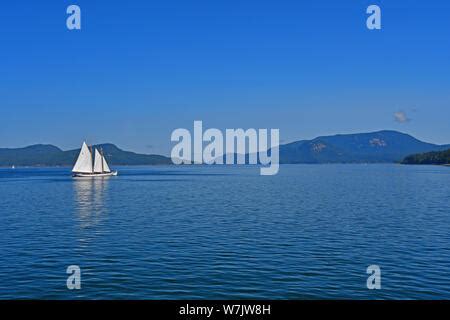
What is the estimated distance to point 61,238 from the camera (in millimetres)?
48875

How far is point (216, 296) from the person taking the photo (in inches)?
1085

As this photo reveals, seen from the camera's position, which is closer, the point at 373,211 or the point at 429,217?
the point at 429,217

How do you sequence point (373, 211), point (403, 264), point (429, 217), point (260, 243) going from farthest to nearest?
point (373, 211) < point (429, 217) < point (260, 243) < point (403, 264)

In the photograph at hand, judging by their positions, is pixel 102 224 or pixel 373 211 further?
pixel 373 211

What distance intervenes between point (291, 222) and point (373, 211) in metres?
20.5
